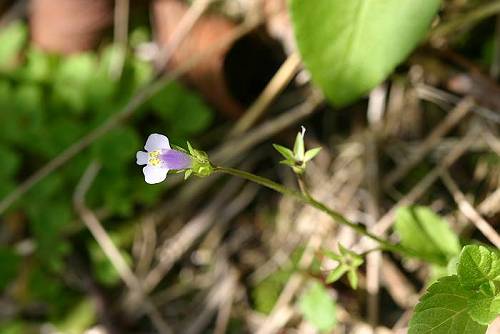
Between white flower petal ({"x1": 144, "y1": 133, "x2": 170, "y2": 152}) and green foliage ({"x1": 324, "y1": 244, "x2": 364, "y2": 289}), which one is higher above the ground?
white flower petal ({"x1": 144, "y1": 133, "x2": 170, "y2": 152})

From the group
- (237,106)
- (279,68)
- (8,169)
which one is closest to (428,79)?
(279,68)

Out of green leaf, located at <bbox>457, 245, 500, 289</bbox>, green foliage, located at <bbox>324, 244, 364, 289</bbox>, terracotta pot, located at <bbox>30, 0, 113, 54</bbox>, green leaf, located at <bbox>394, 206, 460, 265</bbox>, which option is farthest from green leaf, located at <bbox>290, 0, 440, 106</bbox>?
terracotta pot, located at <bbox>30, 0, 113, 54</bbox>

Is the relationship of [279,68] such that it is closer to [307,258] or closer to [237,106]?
[237,106]

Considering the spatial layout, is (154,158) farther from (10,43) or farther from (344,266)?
(10,43)

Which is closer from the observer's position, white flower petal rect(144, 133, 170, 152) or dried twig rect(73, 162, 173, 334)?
white flower petal rect(144, 133, 170, 152)

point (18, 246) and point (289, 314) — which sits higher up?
point (18, 246)

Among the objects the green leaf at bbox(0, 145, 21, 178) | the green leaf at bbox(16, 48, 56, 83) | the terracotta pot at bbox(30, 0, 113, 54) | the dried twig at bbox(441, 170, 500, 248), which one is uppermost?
the terracotta pot at bbox(30, 0, 113, 54)

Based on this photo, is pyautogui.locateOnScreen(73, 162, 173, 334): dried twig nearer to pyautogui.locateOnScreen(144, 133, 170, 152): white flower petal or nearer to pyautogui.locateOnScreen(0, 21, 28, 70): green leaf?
pyautogui.locateOnScreen(0, 21, 28, 70): green leaf

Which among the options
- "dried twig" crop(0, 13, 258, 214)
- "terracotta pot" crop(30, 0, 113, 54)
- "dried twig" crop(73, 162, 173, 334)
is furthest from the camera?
"terracotta pot" crop(30, 0, 113, 54)
